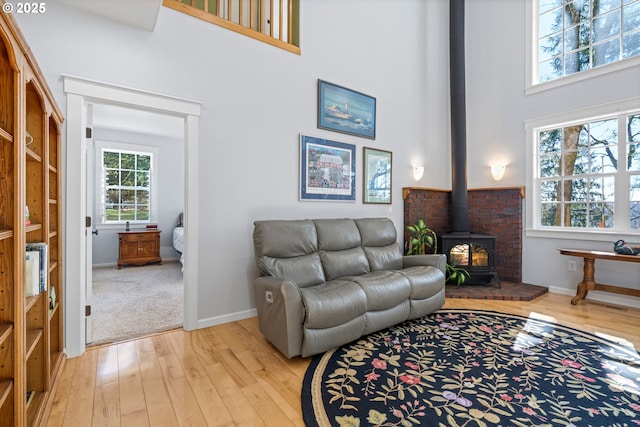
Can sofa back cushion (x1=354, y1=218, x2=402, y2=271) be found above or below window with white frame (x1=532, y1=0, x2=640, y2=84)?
below

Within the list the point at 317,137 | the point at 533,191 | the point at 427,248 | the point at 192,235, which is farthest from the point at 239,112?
the point at 533,191

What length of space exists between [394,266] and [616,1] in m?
4.17

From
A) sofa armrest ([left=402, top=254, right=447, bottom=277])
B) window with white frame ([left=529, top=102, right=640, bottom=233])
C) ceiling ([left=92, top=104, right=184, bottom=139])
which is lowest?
sofa armrest ([left=402, top=254, right=447, bottom=277])

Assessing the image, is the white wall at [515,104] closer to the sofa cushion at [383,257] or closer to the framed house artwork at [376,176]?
the framed house artwork at [376,176]

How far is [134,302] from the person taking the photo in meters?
3.41

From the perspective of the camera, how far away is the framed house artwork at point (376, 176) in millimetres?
3939

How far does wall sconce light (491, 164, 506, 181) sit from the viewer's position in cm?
440

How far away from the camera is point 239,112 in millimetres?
2930

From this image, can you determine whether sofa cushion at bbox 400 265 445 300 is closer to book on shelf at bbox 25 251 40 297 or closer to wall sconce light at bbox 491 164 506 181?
wall sconce light at bbox 491 164 506 181

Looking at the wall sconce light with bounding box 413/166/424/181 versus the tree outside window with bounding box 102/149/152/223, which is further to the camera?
the tree outside window with bounding box 102/149/152/223

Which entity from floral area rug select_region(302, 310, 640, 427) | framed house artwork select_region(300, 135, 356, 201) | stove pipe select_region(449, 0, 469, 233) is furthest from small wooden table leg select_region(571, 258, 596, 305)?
framed house artwork select_region(300, 135, 356, 201)

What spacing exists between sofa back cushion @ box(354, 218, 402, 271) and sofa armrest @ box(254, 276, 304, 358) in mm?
1283

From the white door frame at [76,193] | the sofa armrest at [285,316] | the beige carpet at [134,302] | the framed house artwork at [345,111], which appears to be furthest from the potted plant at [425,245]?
the white door frame at [76,193]

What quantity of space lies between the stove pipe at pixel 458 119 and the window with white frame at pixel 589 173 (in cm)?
90
